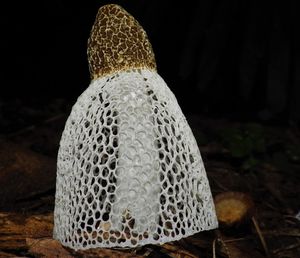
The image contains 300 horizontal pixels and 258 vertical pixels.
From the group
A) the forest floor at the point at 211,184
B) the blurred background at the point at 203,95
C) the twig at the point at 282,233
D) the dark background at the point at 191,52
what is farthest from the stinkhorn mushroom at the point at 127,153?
the dark background at the point at 191,52

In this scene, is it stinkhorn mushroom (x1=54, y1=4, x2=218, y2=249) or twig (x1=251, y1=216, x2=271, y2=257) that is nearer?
stinkhorn mushroom (x1=54, y1=4, x2=218, y2=249)

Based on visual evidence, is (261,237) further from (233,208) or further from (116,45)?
(116,45)

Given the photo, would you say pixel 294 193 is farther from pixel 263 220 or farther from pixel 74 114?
pixel 74 114

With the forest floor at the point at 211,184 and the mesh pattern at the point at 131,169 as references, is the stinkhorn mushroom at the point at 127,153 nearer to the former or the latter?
the mesh pattern at the point at 131,169

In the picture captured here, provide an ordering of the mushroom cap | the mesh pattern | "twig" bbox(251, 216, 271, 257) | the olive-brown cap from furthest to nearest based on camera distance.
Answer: the mushroom cap
"twig" bbox(251, 216, 271, 257)
the olive-brown cap
the mesh pattern

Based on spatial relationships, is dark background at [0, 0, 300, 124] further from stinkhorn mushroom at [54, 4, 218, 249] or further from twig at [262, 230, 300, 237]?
stinkhorn mushroom at [54, 4, 218, 249]

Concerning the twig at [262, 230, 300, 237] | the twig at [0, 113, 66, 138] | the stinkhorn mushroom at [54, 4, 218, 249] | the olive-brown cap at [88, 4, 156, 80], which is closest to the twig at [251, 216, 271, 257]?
the twig at [262, 230, 300, 237]

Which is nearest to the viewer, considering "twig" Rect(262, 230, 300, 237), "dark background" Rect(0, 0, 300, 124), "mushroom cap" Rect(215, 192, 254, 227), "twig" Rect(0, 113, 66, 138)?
"mushroom cap" Rect(215, 192, 254, 227)

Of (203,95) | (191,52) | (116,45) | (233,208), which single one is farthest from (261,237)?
(203,95)
